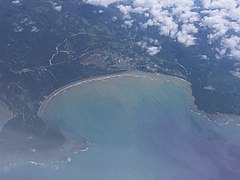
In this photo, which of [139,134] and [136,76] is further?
[136,76]

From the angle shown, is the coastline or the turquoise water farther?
the coastline

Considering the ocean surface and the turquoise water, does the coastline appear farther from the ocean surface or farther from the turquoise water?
the turquoise water

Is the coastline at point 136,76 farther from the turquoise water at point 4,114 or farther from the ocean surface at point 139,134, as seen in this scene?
the turquoise water at point 4,114

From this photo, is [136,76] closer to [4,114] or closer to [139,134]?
[139,134]

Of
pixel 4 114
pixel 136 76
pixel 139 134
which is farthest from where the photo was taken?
pixel 136 76

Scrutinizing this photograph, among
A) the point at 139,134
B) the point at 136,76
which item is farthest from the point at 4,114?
the point at 136,76

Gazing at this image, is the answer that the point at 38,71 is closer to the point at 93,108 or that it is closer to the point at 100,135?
the point at 93,108

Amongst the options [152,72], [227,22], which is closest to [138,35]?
[152,72]

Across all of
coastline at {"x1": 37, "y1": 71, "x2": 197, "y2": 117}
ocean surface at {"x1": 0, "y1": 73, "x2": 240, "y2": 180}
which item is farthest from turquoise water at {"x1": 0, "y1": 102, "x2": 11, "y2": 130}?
coastline at {"x1": 37, "y1": 71, "x2": 197, "y2": 117}

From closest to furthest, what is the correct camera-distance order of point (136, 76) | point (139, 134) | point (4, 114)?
point (4, 114)
point (139, 134)
point (136, 76)
